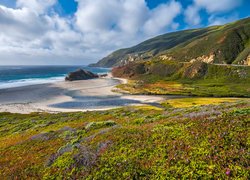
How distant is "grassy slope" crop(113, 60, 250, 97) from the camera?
322 feet

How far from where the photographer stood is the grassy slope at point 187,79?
322 ft

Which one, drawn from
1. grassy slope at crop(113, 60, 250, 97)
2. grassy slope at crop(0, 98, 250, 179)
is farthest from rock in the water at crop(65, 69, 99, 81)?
grassy slope at crop(0, 98, 250, 179)

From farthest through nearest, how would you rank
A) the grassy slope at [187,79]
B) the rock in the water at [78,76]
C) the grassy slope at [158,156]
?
the rock in the water at [78,76]
the grassy slope at [187,79]
the grassy slope at [158,156]

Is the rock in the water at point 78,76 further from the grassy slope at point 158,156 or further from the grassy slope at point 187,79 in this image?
the grassy slope at point 158,156

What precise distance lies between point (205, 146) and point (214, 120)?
346 centimetres

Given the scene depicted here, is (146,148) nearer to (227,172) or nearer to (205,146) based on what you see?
(205,146)

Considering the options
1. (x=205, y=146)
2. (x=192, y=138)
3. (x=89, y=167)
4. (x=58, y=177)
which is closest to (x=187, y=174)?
(x=205, y=146)

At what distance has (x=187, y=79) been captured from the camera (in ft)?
460

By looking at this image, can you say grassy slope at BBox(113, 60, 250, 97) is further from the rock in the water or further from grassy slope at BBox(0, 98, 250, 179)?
grassy slope at BBox(0, 98, 250, 179)

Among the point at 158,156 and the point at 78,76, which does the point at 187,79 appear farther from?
the point at 158,156

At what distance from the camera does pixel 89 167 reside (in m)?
9.51

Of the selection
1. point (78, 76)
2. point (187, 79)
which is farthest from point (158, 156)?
point (78, 76)

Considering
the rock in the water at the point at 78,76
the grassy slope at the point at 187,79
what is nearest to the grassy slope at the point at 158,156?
the grassy slope at the point at 187,79

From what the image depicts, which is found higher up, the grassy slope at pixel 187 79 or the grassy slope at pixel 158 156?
the grassy slope at pixel 158 156
